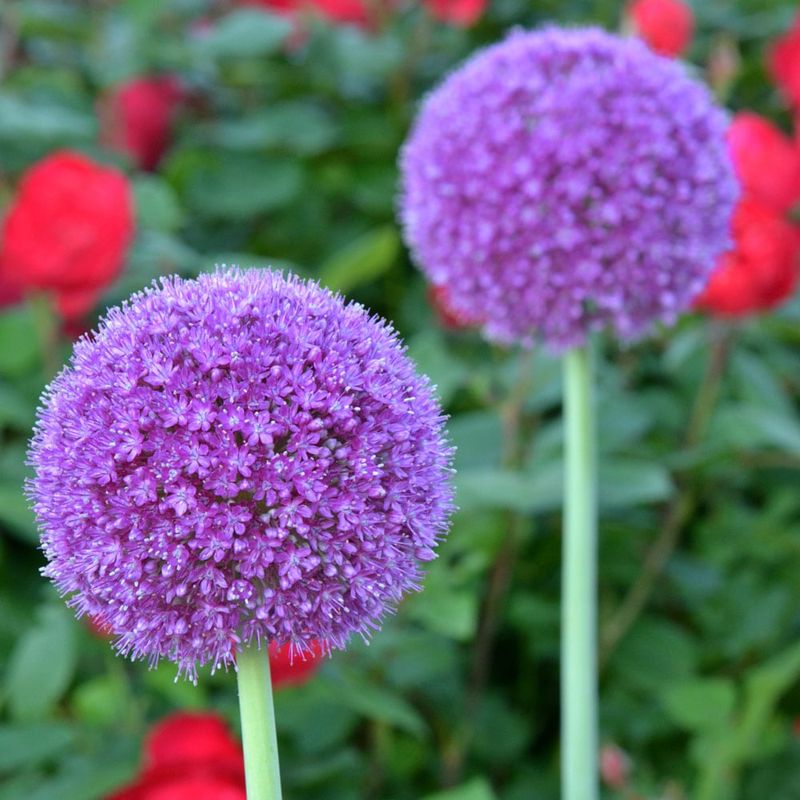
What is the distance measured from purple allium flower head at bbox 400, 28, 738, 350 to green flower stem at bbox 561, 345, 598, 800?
0.04 m

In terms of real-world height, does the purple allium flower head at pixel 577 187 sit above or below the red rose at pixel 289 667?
above

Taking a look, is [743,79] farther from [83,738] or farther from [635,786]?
[83,738]

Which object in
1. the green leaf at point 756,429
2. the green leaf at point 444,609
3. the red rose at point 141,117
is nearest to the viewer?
the green leaf at point 444,609

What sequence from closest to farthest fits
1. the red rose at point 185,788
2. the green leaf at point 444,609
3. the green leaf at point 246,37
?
the red rose at point 185,788 < the green leaf at point 444,609 < the green leaf at point 246,37

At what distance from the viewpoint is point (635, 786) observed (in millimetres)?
1046

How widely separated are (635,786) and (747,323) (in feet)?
1.35

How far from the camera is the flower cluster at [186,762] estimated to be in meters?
0.81

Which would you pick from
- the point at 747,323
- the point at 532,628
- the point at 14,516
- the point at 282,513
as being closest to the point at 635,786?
the point at 532,628

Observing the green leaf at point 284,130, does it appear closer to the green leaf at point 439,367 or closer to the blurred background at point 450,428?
the blurred background at point 450,428

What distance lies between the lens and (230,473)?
51cm

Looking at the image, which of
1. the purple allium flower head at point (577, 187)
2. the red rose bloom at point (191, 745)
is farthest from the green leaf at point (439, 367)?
the red rose bloom at point (191, 745)

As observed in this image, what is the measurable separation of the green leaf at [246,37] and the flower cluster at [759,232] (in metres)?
0.49

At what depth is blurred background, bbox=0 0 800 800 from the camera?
956 millimetres

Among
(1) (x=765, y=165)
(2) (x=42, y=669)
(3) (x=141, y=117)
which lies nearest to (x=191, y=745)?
(2) (x=42, y=669)
